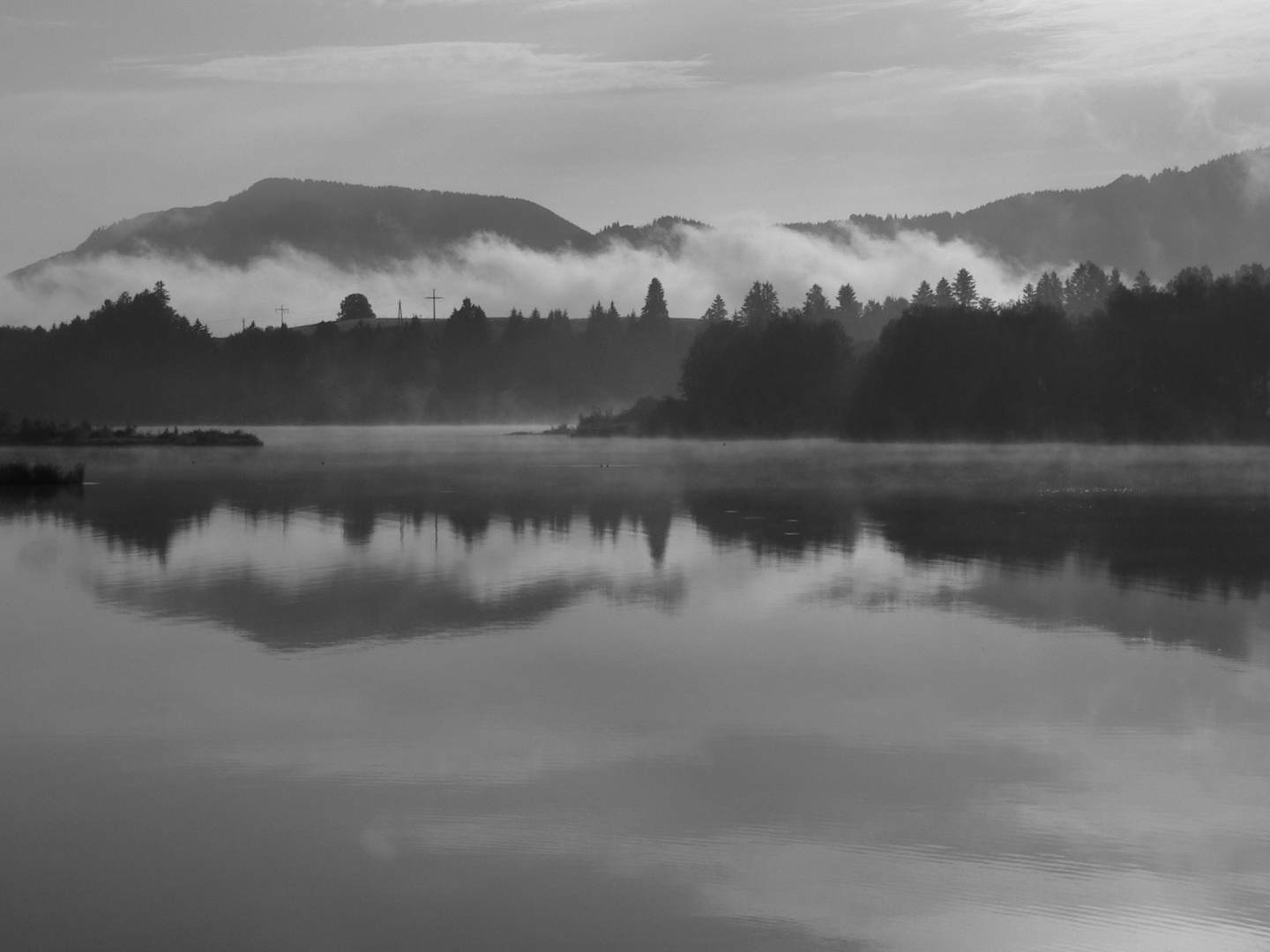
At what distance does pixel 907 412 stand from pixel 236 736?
106154mm

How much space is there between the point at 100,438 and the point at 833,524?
90.7m

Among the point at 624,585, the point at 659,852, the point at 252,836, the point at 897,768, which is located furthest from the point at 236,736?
the point at 624,585

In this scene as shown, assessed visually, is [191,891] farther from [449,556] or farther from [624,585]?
[449,556]

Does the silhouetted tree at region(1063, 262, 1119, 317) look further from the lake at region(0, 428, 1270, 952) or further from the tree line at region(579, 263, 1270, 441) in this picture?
the lake at region(0, 428, 1270, 952)

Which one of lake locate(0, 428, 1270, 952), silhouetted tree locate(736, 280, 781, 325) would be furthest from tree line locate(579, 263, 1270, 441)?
lake locate(0, 428, 1270, 952)

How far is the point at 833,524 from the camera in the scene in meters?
34.2

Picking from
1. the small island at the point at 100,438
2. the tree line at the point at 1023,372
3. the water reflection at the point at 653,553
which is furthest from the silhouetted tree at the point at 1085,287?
the water reflection at the point at 653,553

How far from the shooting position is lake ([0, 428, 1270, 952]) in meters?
Result: 8.84

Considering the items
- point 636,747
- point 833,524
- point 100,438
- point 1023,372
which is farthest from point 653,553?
point 100,438

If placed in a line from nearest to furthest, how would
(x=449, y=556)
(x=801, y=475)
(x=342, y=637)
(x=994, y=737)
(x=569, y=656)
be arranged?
(x=994, y=737)
(x=569, y=656)
(x=342, y=637)
(x=449, y=556)
(x=801, y=475)

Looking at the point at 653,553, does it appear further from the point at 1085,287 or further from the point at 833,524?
the point at 1085,287

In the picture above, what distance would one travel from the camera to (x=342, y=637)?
59.0 ft

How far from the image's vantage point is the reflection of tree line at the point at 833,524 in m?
23.4

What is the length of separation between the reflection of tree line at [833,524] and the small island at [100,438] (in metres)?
60.0
